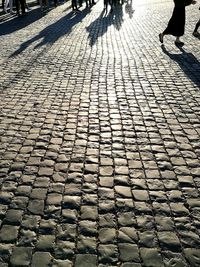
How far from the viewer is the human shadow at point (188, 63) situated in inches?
289

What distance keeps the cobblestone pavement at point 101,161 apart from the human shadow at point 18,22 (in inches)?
232

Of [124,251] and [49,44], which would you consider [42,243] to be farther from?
[49,44]

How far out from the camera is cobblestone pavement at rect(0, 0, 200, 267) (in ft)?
9.63

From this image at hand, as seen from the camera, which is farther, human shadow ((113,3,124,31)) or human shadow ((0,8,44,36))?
human shadow ((113,3,124,31))

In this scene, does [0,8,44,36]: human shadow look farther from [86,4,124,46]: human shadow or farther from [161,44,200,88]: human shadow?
[161,44,200,88]: human shadow

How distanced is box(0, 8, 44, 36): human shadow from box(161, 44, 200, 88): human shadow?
294 inches

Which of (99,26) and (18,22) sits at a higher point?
(99,26)

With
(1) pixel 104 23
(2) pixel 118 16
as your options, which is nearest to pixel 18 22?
(1) pixel 104 23

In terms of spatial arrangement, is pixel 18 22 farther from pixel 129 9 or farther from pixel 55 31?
pixel 129 9

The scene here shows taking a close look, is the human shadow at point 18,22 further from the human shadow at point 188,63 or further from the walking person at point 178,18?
the human shadow at point 188,63

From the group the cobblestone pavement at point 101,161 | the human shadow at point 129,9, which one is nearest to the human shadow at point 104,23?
the human shadow at point 129,9

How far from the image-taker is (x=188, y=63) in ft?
27.4

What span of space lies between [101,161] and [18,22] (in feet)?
45.5

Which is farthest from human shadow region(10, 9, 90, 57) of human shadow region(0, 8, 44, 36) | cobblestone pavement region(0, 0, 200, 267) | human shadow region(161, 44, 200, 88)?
human shadow region(161, 44, 200, 88)
